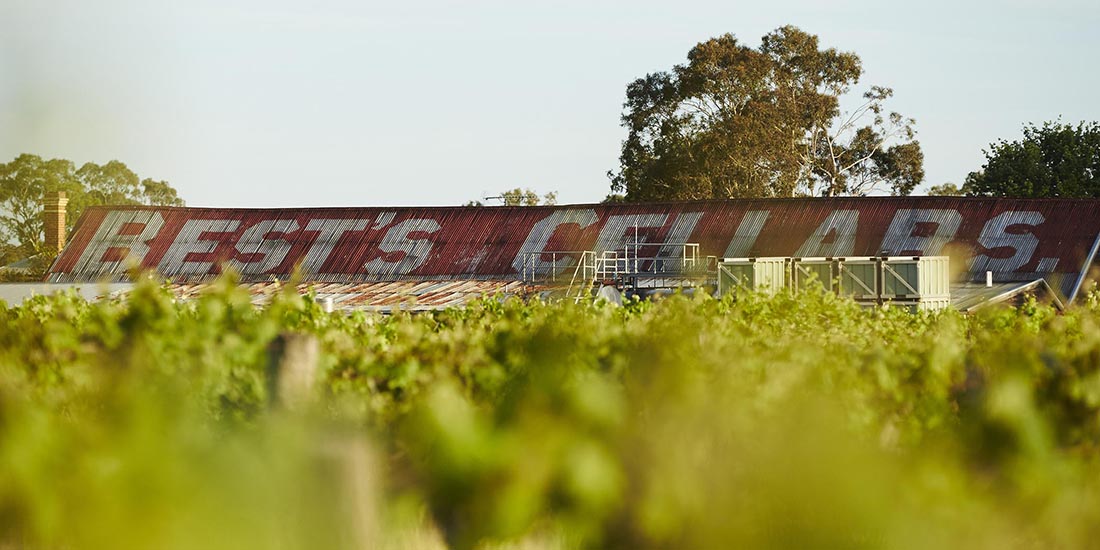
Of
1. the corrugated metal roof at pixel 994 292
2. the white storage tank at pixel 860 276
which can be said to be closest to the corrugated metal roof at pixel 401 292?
the white storage tank at pixel 860 276

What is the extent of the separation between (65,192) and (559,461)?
7497cm

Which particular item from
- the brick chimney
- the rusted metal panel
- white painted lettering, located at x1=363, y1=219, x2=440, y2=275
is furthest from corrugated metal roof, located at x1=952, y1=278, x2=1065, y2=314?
the brick chimney

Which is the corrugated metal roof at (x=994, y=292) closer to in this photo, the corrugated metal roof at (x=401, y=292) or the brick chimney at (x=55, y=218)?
the corrugated metal roof at (x=401, y=292)

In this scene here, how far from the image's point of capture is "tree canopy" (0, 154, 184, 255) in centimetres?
7031

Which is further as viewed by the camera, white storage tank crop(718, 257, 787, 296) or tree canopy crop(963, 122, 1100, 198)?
tree canopy crop(963, 122, 1100, 198)

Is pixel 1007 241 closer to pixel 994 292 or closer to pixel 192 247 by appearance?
pixel 994 292

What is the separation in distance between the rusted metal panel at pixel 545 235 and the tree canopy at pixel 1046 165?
26.3m

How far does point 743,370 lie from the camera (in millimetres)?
5414

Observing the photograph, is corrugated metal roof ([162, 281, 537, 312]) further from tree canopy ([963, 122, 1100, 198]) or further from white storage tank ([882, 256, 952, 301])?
tree canopy ([963, 122, 1100, 198])

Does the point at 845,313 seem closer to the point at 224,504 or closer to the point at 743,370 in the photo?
the point at 743,370

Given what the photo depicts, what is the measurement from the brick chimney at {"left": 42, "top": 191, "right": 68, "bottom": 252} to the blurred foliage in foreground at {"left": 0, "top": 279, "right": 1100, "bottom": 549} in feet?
222

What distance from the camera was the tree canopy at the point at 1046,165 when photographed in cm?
6862

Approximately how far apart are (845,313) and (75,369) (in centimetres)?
847

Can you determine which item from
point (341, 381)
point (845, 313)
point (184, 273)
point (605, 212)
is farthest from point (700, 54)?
point (341, 381)
